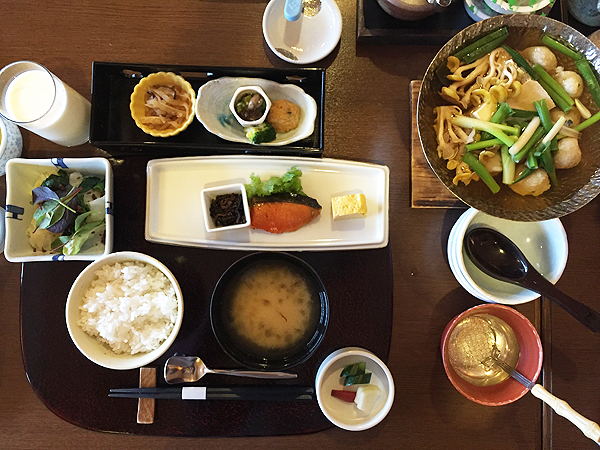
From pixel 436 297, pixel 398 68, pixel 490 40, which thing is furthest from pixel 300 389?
pixel 490 40

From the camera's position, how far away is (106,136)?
1.47 meters

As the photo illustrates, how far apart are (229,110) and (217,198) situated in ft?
1.21

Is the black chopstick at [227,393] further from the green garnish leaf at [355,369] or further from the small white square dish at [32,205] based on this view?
the small white square dish at [32,205]

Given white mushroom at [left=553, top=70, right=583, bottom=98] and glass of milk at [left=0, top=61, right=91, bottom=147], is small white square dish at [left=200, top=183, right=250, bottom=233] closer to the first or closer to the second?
glass of milk at [left=0, top=61, right=91, bottom=147]

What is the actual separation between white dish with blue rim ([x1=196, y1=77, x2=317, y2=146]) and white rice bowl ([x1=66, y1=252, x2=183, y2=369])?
0.56 m

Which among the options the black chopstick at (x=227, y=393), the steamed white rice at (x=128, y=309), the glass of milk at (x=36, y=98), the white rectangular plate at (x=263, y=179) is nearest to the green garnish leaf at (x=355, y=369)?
the black chopstick at (x=227, y=393)

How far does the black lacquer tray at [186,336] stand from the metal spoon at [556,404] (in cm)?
46

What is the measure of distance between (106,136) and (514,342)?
177 cm

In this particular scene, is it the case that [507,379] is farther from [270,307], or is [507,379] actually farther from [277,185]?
[277,185]

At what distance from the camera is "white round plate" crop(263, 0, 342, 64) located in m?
1.53

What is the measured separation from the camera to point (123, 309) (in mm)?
1311

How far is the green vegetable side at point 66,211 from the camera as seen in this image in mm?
1306

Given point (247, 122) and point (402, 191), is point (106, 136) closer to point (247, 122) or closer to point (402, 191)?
point (247, 122)

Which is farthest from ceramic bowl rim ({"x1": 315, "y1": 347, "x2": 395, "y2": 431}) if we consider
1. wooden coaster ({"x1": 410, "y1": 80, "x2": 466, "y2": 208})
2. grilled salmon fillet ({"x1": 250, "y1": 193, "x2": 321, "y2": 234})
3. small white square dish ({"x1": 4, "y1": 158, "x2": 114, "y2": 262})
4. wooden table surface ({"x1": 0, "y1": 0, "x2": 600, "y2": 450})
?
small white square dish ({"x1": 4, "y1": 158, "x2": 114, "y2": 262})
